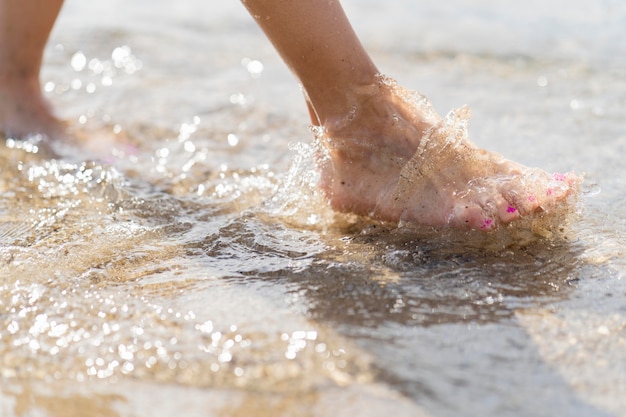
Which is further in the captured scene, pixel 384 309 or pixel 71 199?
pixel 71 199

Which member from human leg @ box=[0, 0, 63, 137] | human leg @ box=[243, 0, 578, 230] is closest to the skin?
human leg @ box=[243, 0, 578, 230]

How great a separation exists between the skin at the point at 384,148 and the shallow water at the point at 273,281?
0.26ft

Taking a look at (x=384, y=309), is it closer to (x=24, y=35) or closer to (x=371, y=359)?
(x=371, y=359)

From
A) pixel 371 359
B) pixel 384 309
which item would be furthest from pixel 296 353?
pixel 384 309

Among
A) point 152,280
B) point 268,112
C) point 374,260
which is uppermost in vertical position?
point 268,112

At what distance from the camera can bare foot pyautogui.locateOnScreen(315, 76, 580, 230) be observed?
1.91 meters

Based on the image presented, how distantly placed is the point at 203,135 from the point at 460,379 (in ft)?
5.98

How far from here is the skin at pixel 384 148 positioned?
1.91m

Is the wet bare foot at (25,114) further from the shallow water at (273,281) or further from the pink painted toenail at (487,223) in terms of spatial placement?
the pink painted toenail at (487,223)

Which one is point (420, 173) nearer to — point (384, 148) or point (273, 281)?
point (384, 148)

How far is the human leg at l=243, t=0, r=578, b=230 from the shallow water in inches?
3.2

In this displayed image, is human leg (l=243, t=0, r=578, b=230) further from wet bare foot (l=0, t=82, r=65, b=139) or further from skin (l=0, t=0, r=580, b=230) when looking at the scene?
wet bare foot (l=0, t=82, r=65, b=139)

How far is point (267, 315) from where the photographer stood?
1.52 m

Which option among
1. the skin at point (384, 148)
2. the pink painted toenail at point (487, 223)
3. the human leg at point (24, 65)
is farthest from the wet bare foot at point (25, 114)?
the pink painted toenail at point (487, 223)
